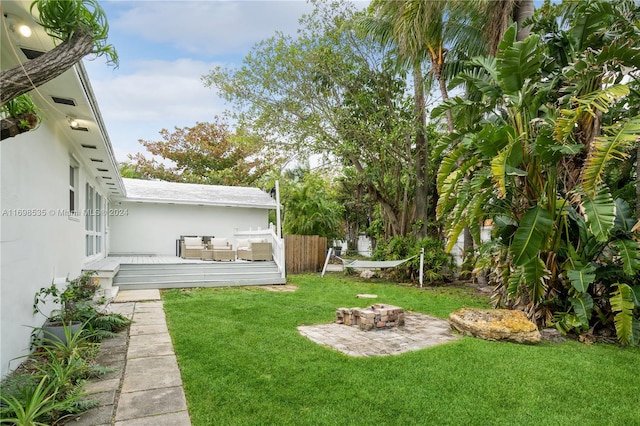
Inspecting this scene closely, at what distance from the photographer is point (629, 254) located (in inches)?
205

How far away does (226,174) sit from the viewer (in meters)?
27.1

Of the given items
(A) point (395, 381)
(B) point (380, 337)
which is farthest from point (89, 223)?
(A) point (395, 381)

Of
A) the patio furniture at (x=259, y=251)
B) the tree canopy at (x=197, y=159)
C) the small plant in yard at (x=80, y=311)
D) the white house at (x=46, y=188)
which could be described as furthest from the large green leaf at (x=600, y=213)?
the tree canopy at (x=197, y=159)

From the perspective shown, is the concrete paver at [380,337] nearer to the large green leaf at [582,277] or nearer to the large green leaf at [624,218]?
the large green leaf at [582,277]

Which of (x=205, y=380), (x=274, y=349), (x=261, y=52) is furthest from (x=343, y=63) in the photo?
(x=205, y=380)

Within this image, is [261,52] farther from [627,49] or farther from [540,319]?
[540,319]

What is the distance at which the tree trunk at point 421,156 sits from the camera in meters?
12.5

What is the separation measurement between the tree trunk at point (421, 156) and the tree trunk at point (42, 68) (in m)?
11.1

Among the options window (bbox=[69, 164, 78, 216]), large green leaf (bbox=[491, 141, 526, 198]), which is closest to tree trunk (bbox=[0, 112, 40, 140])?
large green leaf (bbox=[491, 141, 526, 198])

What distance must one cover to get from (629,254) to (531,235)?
131 centimetres

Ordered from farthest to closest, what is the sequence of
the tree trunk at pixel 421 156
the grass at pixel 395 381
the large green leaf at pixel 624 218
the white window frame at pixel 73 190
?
the tree trunk at pixel 421 156
the white window frame at pixel 73 190
the large green leaf at pixel 624 218
the grass at pixel 395 381

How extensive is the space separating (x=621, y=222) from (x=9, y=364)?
8.12 metres

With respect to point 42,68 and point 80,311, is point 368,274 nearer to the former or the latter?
point 80,311

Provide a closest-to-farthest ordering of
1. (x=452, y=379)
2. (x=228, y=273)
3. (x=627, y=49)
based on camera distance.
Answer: (x=452, y=379)
(x=627, y=49)
(x=228, y=273)
